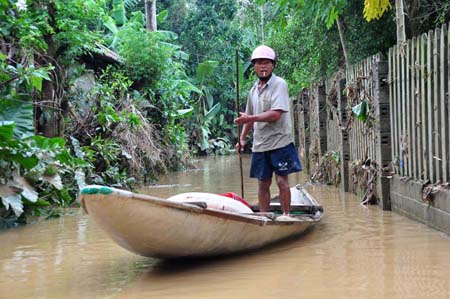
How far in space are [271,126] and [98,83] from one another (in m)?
7.78

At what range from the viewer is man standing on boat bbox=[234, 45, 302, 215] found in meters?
6.42

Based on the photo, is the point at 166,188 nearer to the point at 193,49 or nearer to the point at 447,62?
the point at 447,62

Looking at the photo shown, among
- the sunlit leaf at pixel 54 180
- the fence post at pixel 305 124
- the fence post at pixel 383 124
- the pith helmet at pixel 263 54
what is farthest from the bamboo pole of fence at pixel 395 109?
the fence post at pixel 305 124

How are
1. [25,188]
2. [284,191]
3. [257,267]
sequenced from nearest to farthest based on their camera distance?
[257,267] → [284,191] → [25,188]

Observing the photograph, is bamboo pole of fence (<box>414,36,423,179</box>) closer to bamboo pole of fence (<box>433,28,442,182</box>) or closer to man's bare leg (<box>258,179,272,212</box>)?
bamboo pole of fence (<box>433,28,442,182</box>)

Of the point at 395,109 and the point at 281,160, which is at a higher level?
the point at 395,109

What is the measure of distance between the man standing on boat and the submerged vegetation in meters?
2.61

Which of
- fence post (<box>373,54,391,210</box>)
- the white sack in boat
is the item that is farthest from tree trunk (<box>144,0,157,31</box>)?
the white sack in boat

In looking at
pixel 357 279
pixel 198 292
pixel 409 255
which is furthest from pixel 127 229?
pixel 409 255

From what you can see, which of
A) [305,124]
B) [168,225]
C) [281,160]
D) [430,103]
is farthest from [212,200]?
[305,124]

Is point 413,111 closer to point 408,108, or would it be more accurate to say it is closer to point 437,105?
point 408,108

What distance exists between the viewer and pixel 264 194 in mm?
6922

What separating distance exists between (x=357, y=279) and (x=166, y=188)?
848 cm

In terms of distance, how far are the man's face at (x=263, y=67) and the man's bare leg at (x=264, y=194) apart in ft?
3.83
